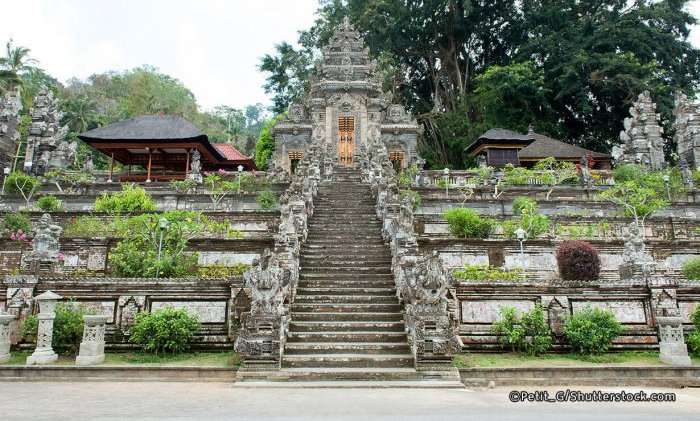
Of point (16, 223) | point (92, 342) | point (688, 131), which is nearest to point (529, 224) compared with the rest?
point (92, 342)

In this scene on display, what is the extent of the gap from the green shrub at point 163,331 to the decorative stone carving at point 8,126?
19.6 metres

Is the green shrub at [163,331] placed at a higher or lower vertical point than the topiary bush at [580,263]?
lower

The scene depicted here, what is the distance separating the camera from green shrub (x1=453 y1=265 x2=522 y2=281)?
455 inches

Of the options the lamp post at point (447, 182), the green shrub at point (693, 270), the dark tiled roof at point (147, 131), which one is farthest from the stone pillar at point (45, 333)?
the dark tiled roof at point (147, 131)

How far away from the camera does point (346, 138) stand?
2777 cm

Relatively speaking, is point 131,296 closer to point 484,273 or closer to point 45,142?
point 484,273

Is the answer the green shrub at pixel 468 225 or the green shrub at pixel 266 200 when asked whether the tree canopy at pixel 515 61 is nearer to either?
the green shrub at pixel 266 200

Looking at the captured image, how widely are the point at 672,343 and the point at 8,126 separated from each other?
27589 mm

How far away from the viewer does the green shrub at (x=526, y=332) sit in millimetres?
8766

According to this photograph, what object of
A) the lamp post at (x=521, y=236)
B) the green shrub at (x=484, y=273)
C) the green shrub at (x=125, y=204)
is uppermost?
the green shrub at (x=125, y=204)

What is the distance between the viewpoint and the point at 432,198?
695 inches

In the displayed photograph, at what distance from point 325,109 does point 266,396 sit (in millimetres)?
22862

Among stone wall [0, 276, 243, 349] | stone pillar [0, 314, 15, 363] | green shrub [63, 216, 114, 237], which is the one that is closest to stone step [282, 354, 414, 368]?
→ stone wall [0, 276, 243, 349]

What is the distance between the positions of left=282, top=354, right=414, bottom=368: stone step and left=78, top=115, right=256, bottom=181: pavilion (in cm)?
1962
